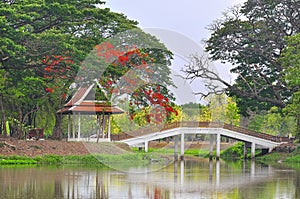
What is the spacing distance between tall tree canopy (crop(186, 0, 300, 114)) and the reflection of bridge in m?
2.39

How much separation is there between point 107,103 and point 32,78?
17.3ft

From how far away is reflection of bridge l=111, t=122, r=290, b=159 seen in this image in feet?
127

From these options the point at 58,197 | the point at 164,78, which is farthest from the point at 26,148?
the point at 58,197

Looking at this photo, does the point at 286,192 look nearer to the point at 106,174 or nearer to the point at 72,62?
Answer: the point at 106,174

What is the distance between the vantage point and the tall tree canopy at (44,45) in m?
27.1

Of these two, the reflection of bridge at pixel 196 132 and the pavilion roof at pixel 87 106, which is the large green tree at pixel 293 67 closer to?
the reflection of bridge at pixel 196 132

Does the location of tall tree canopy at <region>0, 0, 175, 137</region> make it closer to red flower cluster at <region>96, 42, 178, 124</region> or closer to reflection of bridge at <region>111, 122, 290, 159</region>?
red flower cluster at <region>96, 42, 178, 124</region>

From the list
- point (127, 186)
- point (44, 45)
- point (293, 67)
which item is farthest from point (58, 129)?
point (127, 186)

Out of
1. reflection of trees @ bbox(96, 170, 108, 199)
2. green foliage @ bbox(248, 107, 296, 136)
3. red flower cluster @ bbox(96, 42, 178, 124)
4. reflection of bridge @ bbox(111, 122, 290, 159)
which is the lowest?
reflection of trees @ bbox(96, 170, 108, 199)

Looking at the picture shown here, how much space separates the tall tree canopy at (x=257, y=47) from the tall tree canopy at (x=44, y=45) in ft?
→ 24.7

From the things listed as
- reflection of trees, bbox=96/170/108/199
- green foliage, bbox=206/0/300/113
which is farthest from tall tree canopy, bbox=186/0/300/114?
reflection of trees, bbox=96/170/108/199

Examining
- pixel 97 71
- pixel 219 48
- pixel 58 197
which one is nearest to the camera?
pixel 58 197

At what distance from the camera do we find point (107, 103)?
34.0 meters

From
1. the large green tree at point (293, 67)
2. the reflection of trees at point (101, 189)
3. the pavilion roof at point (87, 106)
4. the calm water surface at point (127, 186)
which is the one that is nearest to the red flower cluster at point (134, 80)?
the pavilion roof at point (87, 106)
